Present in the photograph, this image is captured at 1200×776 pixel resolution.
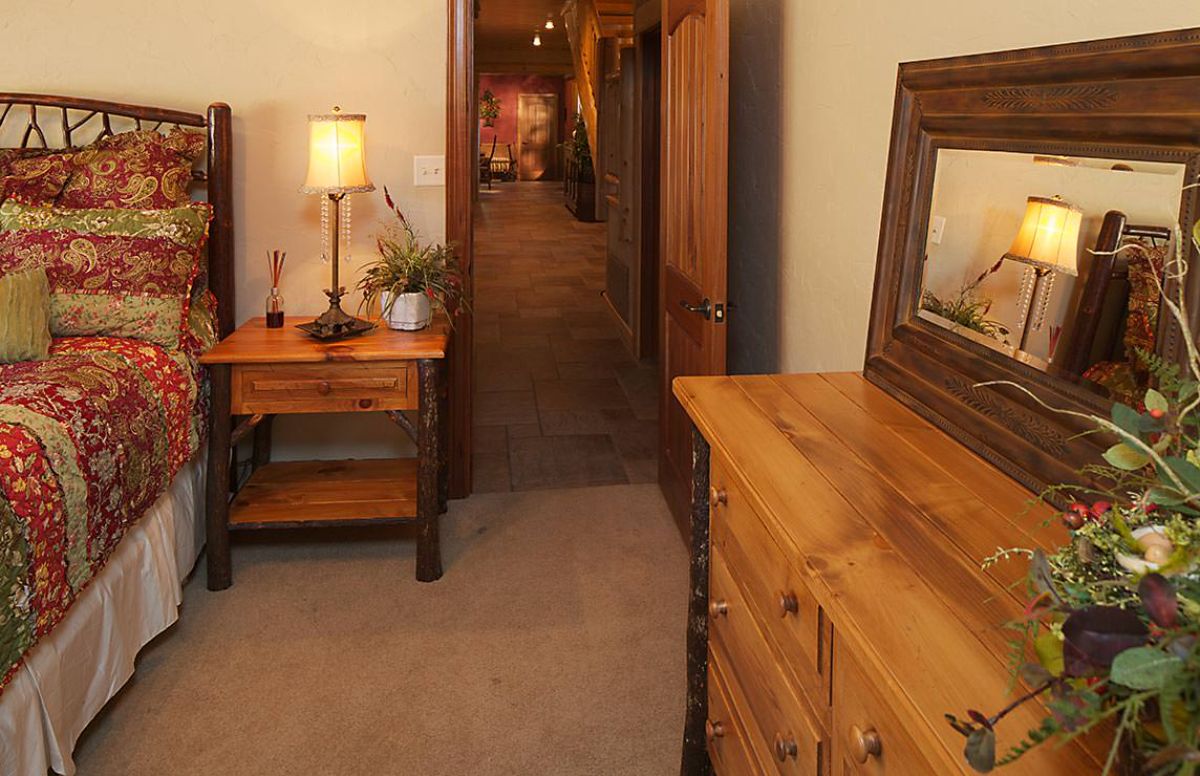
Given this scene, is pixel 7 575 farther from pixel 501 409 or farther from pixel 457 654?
pixel 501 409

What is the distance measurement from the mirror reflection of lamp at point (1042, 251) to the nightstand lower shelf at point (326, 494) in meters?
2.20

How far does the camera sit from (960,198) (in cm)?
177

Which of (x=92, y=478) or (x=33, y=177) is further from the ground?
(x=33, y=177)

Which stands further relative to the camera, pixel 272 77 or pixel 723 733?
pixel 272 77

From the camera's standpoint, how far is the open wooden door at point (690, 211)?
3033 millimetres

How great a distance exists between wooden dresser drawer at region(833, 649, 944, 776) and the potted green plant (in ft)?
8.16

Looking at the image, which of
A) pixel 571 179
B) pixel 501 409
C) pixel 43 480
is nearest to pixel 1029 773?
pixel 43 480

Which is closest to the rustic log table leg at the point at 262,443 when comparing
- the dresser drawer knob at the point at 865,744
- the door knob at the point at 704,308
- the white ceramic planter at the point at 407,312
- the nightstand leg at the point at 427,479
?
the white ceramic planter at the point at 407,312

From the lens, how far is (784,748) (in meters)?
1.47

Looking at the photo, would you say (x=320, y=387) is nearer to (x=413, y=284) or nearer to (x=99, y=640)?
(x=413, y=284)

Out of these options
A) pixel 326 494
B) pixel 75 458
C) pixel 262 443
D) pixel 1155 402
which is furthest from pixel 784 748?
pixel 262 443

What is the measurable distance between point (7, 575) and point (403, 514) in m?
1.46

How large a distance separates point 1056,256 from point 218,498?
2.58 meters

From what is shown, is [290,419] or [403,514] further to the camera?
[290,419]
